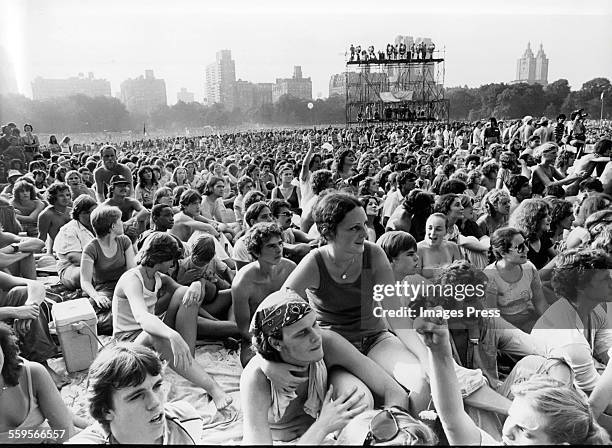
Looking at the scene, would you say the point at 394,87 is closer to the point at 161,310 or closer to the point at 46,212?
the point at 46,212

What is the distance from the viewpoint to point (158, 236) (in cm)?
251

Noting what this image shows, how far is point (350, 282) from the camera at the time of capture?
2090 mm

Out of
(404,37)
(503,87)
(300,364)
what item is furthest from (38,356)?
(503,87)

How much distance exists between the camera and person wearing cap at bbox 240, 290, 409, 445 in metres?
1.67

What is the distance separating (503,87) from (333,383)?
3188mm

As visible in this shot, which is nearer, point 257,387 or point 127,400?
point 127,400

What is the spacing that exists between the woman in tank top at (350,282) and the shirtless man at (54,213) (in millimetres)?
2758

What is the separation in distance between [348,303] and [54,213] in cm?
296

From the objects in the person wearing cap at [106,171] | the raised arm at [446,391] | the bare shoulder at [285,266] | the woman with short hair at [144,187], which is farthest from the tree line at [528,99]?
the person wearing cap at [106,171]

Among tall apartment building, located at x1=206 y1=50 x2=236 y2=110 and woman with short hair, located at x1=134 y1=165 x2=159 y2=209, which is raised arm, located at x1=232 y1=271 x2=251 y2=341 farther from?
woman with short hair, located at x1=134 y1=165 x2=159 y2=209

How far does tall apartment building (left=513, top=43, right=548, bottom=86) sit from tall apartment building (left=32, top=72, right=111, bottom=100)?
2.47 meters

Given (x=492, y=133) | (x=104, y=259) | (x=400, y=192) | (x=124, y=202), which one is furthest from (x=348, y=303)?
(x=492, y=133)

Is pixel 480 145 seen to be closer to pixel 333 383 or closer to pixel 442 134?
pixel 442 134

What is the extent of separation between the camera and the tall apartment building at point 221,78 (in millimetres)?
2934
